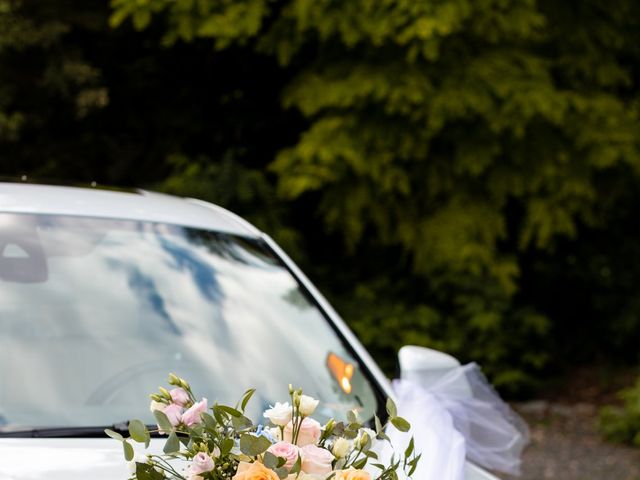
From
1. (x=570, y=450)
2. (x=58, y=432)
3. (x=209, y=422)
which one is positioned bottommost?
(x=570, y=450)

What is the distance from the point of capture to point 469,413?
289cm

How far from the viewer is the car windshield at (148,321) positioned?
9.46 feet

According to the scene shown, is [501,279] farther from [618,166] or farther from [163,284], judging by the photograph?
[163,284]

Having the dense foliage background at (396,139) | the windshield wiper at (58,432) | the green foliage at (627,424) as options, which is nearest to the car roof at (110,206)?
the windshield wiper at (58,432)

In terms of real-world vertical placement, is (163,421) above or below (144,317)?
above

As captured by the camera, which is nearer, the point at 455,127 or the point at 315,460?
the point at 315,460

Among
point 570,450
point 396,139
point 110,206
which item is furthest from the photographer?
point 396,139

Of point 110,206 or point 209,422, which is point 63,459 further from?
point 110,206

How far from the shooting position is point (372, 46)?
809 centimetres

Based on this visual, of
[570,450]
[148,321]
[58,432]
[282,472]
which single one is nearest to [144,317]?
[148,321]

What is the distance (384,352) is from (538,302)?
8.37 ft

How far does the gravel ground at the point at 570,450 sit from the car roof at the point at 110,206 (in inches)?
141

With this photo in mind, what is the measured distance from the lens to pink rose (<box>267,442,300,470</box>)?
156 centimetres

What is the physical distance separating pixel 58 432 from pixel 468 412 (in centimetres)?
111
